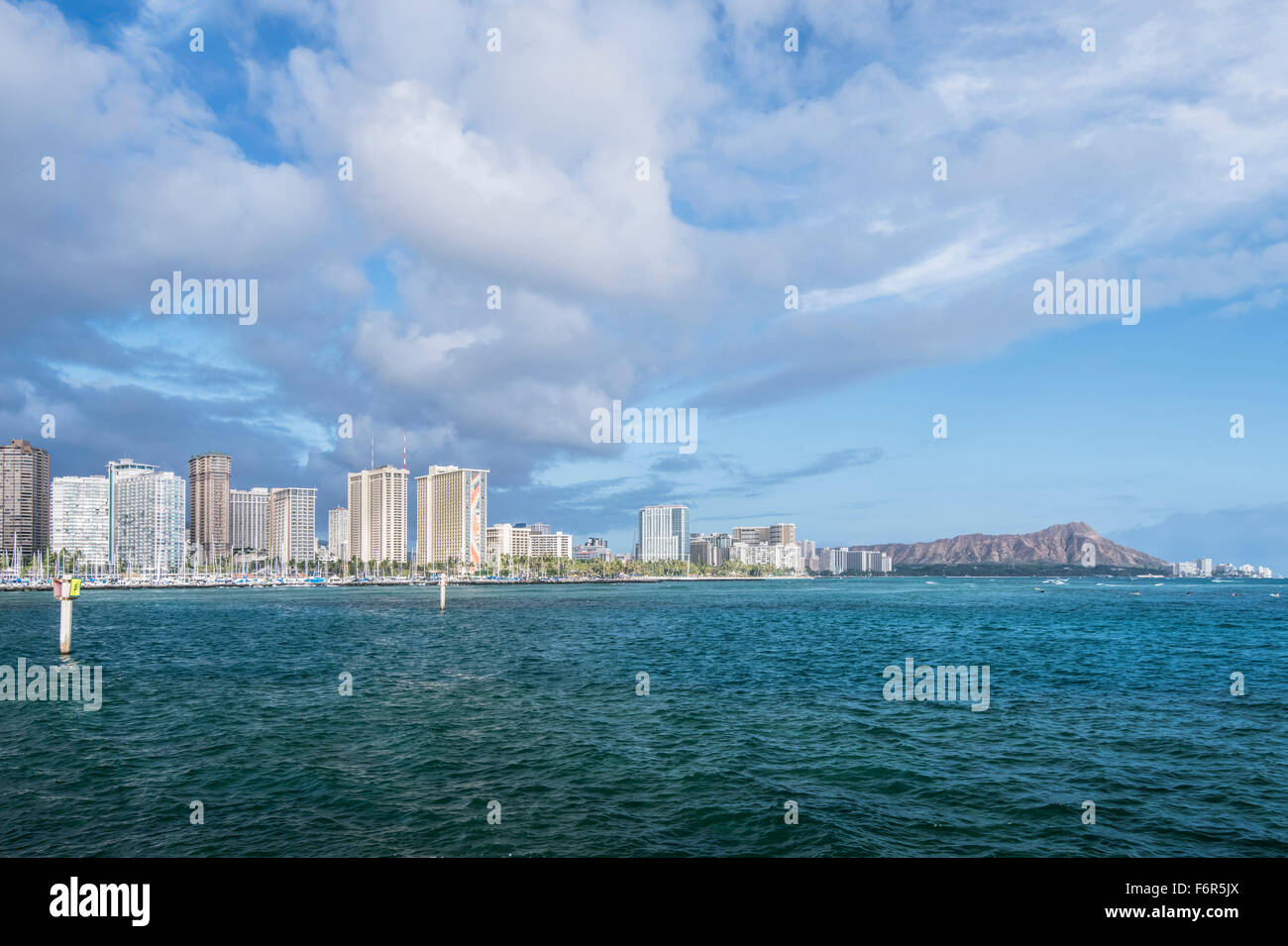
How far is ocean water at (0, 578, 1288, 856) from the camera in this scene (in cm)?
1781

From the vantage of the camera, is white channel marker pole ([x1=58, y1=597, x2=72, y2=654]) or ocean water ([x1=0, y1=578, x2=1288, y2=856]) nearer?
ocean water ([x1=0, y1=578, x2=1288, y2=856])

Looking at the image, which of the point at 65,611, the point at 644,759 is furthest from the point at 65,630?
the point at 644,759

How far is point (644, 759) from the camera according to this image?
24.6 meters

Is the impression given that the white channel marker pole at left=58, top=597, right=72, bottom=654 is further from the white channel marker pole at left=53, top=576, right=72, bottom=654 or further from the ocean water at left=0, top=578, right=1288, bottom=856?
the ocean water at left=0, top=578, right=1288, bottom=856

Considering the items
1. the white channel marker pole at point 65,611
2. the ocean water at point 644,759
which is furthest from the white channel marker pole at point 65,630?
the ocean water at point 644,759

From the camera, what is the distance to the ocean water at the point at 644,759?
17812mm

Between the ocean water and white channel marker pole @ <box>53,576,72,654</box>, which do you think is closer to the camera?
the ocean water

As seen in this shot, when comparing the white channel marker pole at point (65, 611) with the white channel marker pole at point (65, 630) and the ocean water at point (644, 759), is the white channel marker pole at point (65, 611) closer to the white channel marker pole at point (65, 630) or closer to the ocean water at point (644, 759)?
the white channel marker pole at point (65, 630)

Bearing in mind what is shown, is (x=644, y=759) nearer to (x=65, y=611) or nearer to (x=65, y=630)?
(x=65, y=630)

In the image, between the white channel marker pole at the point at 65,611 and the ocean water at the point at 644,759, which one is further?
the white channel marker pole at the point at 65,611

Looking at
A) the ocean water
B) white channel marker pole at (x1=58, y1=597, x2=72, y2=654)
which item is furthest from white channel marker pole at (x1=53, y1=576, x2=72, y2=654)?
the ocean water
